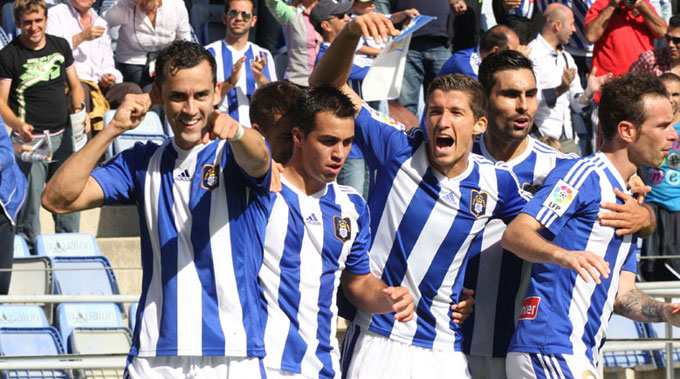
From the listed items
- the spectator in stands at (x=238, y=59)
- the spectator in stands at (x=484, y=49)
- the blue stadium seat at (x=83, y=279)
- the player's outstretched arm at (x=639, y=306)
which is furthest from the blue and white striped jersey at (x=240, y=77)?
the player's outstretched arm at (x=639, y=306)

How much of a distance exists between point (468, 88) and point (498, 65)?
20.2 inches

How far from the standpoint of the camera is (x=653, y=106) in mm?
4297

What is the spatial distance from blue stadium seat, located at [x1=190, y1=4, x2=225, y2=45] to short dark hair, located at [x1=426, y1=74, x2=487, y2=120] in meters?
6.56

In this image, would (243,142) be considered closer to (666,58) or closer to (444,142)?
(444,142)

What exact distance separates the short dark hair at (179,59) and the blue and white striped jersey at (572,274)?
1.38m

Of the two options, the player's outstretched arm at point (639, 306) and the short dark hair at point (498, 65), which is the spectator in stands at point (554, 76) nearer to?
the short dark hair at point (498, 65)

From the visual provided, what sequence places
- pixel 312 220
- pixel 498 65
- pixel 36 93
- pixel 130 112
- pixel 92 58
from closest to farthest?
pixel 130 112 < pixel 312 220 < pixel 498 65 < pixel 36 93 < pixel 92 58

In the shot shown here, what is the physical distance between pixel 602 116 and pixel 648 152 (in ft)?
0.82

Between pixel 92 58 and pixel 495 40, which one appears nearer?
pixel 495 40

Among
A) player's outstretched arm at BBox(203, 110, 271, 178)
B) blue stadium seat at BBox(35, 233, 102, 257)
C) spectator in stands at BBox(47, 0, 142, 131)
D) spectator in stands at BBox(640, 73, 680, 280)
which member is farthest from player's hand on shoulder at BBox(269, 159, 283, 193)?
spectator in stands at BBox(47, 0, 142, 131)

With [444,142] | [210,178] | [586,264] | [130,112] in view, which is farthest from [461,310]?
[130,112]

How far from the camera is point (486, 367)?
4.48 m

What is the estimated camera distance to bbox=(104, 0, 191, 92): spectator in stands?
9.11 m

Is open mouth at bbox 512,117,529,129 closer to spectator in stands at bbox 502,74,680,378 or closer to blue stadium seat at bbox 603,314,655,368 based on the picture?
spectator in stands at bbox 502,74,680,378
